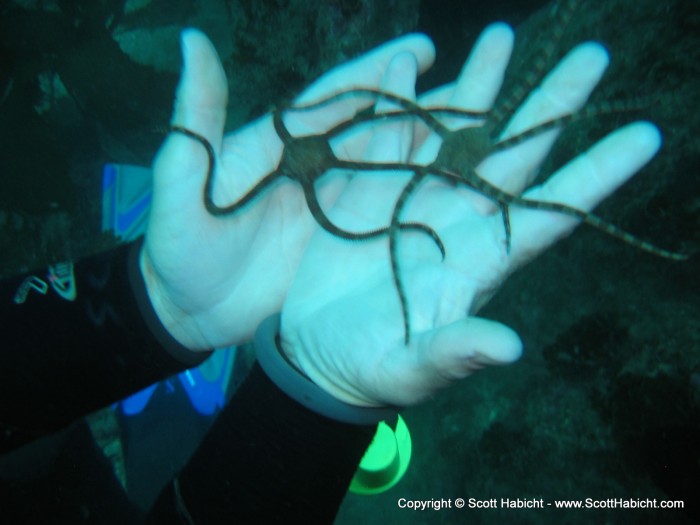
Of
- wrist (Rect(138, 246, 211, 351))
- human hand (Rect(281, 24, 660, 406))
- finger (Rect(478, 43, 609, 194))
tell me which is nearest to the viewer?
human hand (Rect(281, 24, 660, 406))

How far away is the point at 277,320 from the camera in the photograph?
174cm

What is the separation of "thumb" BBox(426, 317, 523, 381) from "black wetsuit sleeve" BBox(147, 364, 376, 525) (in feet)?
2.01

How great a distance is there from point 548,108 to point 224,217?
143 cm

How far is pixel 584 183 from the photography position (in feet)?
4.60

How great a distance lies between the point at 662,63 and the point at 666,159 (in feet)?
1.97

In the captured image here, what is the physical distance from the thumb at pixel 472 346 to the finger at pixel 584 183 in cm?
45

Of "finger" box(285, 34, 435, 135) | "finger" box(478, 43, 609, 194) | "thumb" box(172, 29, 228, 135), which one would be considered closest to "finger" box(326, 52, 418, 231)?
"finger" box(285, 34, 435, 135)

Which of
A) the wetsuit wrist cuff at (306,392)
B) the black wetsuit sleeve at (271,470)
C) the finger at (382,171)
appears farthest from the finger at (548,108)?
the black wetsuit sleeve at (271,470)

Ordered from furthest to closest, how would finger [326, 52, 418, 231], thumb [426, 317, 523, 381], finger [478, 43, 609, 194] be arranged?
finger [326, 52, 418, 231]
finger [478, 43, 609, 194]
thumb [426, 317, 523, 381]

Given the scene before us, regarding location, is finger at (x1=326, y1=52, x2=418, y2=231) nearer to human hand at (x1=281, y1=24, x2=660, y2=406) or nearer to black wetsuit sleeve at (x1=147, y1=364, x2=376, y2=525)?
human hand at (x1=281, y1=24, x2=660, y2=406)

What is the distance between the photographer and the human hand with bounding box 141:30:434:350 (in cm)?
156

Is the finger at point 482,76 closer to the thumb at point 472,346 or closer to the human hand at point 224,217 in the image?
the human hand at point 224,217

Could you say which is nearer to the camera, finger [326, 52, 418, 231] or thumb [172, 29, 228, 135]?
thumb [172, 29, 228, 135]

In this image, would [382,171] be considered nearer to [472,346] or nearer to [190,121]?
[190,121]
